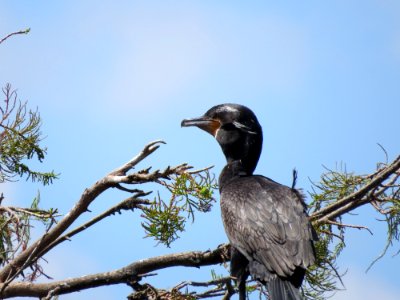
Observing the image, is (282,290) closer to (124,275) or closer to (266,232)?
(266,232)

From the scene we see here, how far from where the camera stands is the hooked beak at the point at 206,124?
5.27 meters

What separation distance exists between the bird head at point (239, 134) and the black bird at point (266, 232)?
0.13 m

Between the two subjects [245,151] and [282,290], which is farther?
[245,151]

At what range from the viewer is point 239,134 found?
5.12 m

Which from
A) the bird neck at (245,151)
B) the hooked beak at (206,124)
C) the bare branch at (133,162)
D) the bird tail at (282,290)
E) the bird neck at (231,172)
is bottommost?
the bird tail at (282,290)

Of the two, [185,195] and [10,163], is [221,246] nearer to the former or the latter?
Result: [185,195]

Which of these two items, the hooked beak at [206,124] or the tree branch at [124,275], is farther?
the hooked beak at [206,124]

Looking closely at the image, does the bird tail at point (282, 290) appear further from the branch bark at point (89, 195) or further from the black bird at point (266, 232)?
the branch bark at point (89, 195)

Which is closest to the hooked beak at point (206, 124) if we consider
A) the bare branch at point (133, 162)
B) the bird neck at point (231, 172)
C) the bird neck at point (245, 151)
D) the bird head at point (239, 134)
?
the bird head at point (239, 134)

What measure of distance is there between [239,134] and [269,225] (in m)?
1.03

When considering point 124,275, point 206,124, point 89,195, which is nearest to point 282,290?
point 124,275

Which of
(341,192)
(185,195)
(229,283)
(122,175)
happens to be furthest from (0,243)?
(341,192)

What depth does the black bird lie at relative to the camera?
401 cm

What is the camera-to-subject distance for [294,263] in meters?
3.99
